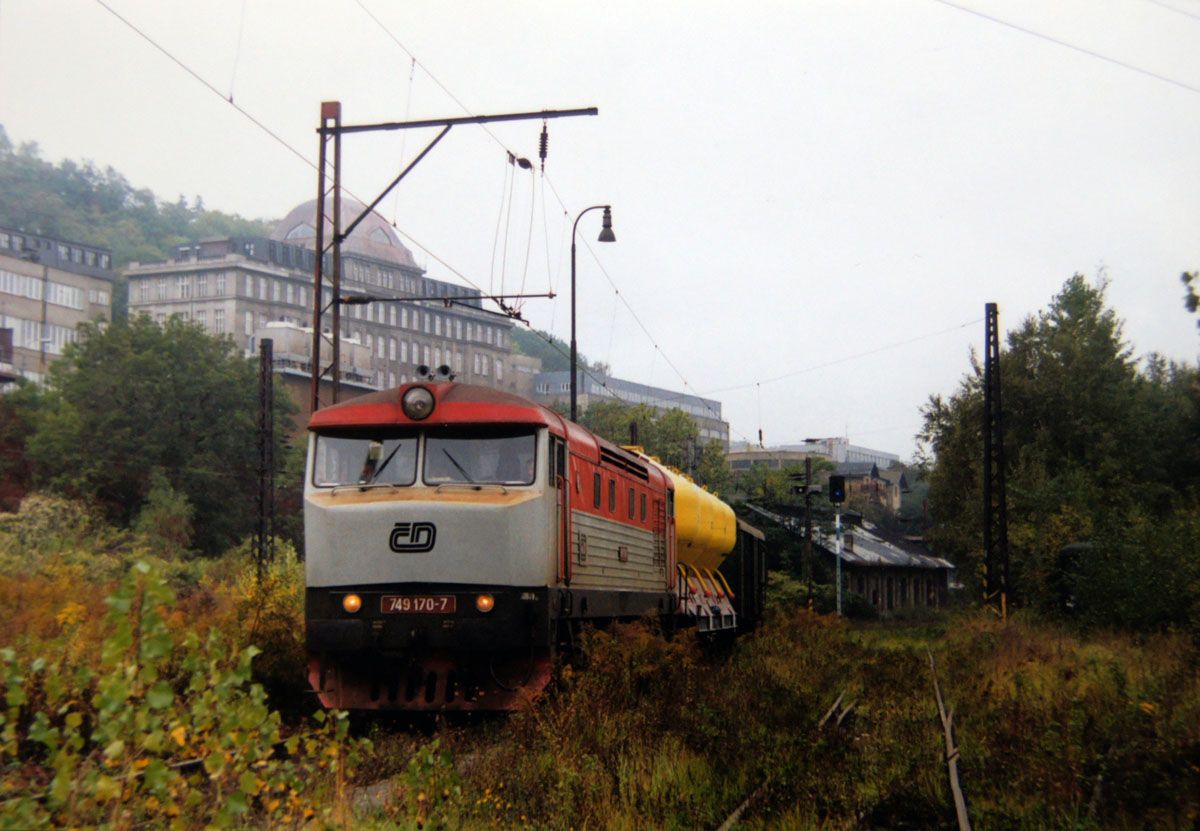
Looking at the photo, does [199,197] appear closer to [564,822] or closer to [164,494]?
[164,494]

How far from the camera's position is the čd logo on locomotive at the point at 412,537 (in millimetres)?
14117

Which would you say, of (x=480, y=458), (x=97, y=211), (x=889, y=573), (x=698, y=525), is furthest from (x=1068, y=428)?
(x=97, y=211)

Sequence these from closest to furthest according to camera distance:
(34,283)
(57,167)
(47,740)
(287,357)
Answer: (47,740) → (287,357) → (34,283) → (57,167)

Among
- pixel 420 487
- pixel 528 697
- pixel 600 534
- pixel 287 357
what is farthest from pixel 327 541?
pixel 287 357

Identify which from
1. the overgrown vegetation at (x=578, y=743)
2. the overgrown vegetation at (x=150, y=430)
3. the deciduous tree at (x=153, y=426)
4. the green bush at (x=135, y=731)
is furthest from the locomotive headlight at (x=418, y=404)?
the deciduous tree at (x=153, y=426)

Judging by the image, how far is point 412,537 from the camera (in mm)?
14148

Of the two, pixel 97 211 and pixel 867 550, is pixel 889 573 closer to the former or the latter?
→ pixel 867 550

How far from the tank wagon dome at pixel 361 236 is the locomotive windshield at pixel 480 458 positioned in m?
132

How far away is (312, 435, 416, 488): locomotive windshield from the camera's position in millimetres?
14594

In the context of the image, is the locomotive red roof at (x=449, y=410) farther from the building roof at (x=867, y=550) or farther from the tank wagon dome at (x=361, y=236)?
the tank wagon dome at (x=361, y=236)

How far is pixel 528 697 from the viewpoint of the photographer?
13742mm

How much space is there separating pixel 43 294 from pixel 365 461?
361ft

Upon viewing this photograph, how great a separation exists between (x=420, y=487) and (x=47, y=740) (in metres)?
8.70

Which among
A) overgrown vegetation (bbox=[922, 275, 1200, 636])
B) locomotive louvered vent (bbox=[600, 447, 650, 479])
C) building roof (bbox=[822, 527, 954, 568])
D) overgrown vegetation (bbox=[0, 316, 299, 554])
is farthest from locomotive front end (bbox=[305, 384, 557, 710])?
building roof (bbox=[822, 527, 954, 568])
